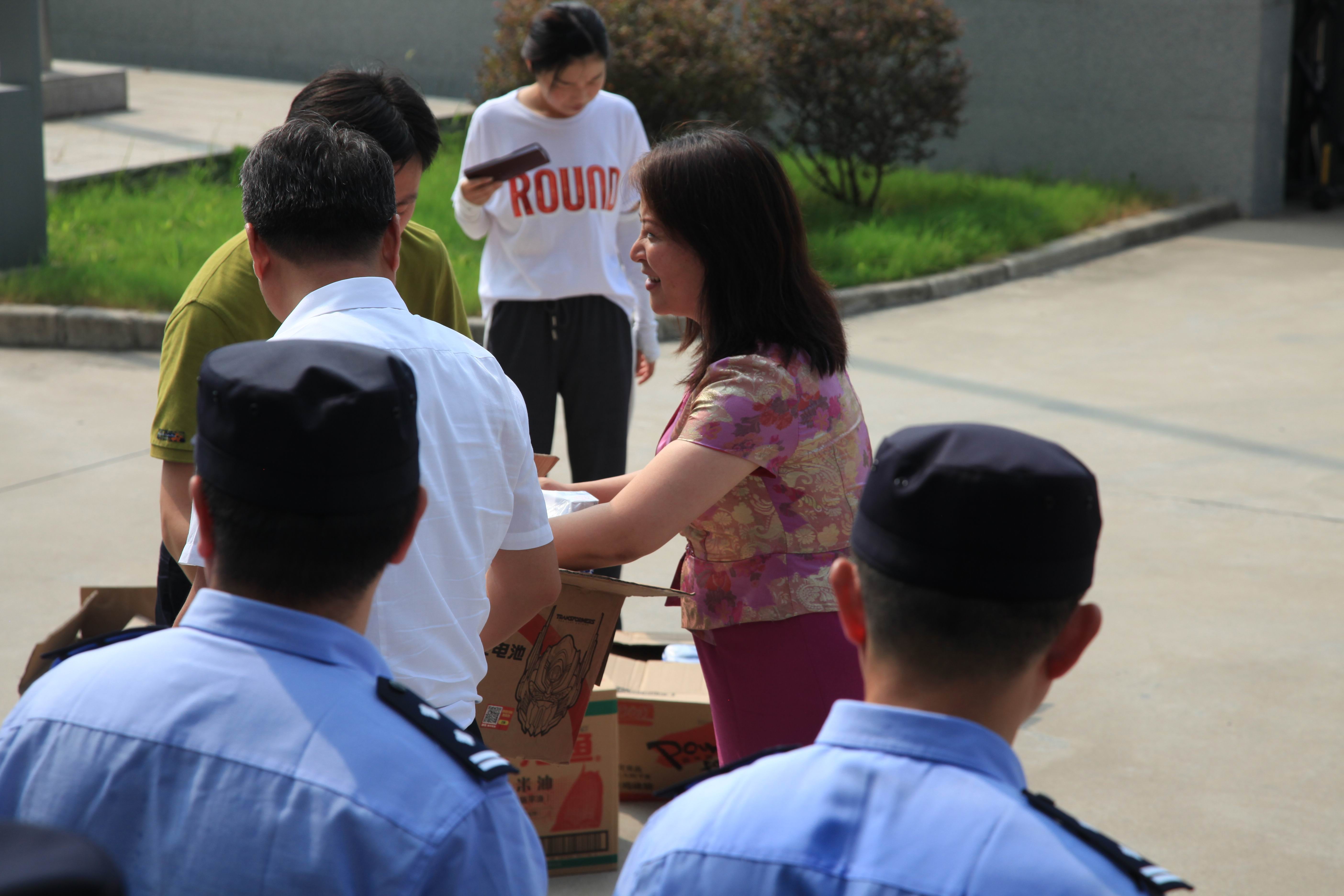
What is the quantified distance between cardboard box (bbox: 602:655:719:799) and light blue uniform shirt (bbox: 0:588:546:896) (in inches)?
86.0

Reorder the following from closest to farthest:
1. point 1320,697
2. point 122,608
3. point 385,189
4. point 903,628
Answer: point 903,628 → point 385,189 → point 122,608 → point 1320,697

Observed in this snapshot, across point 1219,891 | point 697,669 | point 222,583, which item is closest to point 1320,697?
point 1219,891

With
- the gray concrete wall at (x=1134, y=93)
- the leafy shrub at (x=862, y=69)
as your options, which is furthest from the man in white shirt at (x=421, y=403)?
the gray concrete wall at (x=1134, y=93)

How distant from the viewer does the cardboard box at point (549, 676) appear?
8.01 ft

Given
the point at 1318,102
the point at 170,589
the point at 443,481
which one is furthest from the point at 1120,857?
the point at 1318,102

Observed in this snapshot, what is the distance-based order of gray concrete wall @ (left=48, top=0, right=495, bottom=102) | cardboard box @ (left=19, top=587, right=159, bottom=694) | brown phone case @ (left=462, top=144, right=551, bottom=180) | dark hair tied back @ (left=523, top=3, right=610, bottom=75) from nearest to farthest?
1. cardboard box @ (left=19, top=587, right=159, bottom=694)
2. brown phone case @ (left=462, top=144, right=551, bottom=180)
3. dark hair tied back @ (left=523, top=3, right=610, bottom=75)
4. gray concrete wall @ (left=48, top=0, right=495, bottom=102)

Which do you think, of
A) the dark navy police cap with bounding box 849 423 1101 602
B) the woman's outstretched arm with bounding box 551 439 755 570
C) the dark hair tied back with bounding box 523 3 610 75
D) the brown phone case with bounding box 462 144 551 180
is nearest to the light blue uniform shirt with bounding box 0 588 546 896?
the dark navy police cap with bounding box 849 423 1101 602

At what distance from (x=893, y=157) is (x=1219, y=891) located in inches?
332

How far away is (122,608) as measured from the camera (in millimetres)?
3561

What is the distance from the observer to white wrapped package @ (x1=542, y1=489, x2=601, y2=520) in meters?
2.43

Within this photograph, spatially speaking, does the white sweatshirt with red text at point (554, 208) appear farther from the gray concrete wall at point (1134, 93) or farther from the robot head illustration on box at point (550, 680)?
the gray concrete wall at point (1134, 93)

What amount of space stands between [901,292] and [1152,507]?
395 cm

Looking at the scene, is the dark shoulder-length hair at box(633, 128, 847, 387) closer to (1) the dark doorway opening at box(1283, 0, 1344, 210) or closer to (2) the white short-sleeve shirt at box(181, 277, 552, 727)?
(2) the white short-sleeve shirt at box(181, 277, 552, 727)

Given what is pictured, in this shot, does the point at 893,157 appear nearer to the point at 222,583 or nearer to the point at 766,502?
the point at 766,502
